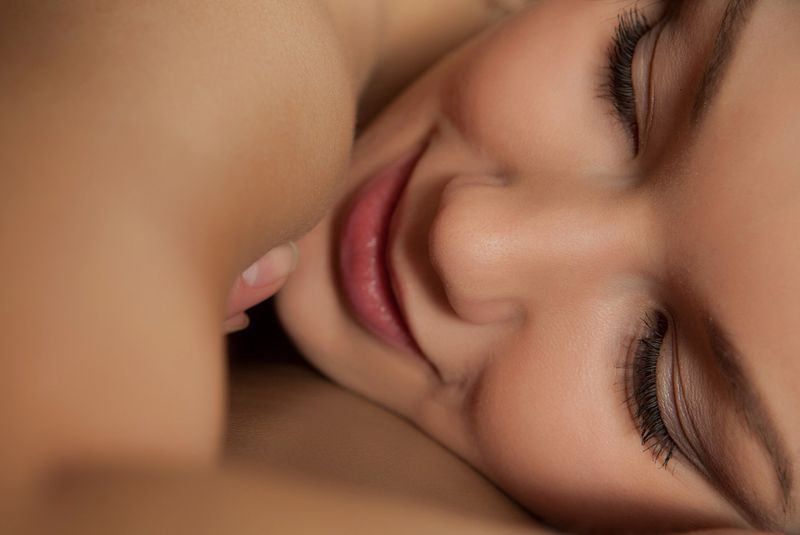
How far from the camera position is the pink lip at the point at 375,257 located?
2.37 feet

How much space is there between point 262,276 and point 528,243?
213mm

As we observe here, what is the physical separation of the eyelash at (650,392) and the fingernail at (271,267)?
0.93ft

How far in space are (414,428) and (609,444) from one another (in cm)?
22

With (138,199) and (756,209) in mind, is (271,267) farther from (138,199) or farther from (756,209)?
(756,209)

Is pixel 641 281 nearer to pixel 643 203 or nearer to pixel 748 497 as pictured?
pixel 643 203

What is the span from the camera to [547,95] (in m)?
0.65

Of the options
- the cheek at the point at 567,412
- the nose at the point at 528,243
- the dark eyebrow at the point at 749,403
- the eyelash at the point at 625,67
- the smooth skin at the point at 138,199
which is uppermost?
the smooth skin at the point at 138,199

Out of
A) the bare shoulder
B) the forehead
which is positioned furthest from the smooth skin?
the forehead

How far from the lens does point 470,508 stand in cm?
58

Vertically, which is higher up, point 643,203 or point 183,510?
point 183,510

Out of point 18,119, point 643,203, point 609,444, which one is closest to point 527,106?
point 643,203

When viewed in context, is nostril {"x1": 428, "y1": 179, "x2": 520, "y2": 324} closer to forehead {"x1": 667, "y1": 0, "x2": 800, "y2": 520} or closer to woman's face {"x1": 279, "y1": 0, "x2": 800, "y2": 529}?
woman's face {"x1": 279, "y1": 0, "x2": 800, "y2": 529}

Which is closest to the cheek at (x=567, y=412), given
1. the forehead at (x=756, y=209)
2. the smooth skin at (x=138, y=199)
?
the forehead at (x=756, y=209)

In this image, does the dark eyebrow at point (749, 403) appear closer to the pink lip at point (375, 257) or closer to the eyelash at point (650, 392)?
the eyelash at point (650, 392)
